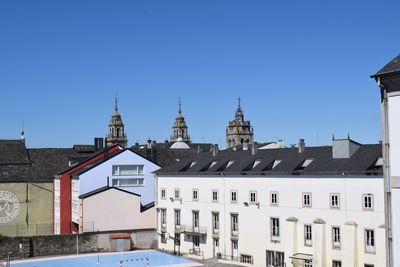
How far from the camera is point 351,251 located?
36812 mm

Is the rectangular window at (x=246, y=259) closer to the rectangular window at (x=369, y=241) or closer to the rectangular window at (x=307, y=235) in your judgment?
the rectangular window at (x=307, y=235)

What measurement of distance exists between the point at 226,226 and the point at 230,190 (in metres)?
2.95

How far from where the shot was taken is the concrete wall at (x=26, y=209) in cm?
5816

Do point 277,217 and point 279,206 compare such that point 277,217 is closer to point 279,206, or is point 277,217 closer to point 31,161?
point 279,206

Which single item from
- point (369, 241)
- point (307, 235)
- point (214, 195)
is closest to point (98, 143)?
point (214, 195)

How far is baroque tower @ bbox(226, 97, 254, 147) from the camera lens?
437ft

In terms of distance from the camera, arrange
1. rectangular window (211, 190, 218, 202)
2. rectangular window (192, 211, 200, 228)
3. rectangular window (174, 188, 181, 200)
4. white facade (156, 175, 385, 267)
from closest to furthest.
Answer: white facade (156, 175, 385, 267) → rectangular window (211, 190, 218, 202) → rectangular window (192, 211, 200, 228) → rectangular window (174, 188, 181, 200)

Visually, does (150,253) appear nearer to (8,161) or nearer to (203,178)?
(203,178)

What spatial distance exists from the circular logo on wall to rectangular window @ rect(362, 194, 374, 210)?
36.8 meters

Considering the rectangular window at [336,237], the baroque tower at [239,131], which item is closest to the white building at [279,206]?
the rectangular window at [336,237]

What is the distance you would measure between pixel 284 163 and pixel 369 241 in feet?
31.4

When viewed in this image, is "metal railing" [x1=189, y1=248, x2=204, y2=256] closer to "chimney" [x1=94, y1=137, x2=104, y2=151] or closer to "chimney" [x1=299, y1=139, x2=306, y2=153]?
"chimney" [x1=299, y1=139, x2=306, y2=153]

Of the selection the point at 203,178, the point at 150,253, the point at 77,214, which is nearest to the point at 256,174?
the point at 203,178

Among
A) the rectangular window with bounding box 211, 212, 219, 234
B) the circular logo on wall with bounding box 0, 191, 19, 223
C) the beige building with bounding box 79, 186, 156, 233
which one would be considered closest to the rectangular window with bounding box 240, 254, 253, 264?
the rectangular window with bounding box 211, 212, 219, 234
